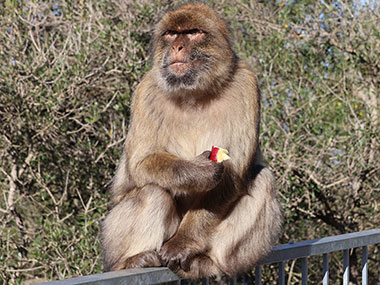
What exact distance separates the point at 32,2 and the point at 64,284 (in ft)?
12.7

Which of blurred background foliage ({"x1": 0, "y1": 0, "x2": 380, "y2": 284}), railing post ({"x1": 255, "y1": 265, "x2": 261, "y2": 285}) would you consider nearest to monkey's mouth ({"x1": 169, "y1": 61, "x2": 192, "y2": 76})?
railing post ({"x1": 255, "y1": 265, "x2": 261, "y2": 285})

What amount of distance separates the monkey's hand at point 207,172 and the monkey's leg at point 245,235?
0.91 feet

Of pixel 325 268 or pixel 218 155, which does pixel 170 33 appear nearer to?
pixel 218 155

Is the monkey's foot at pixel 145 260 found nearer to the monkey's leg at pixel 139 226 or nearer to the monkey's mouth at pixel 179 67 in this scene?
the monkey's leg at pixel 139 226

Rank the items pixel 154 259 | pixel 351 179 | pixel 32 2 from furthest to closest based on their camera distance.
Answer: pixel 351 179, pixel 32 2, pixel 154 259

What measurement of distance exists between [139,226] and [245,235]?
545 mm

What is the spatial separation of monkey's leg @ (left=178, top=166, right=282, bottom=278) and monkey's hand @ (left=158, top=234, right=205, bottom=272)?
63mm

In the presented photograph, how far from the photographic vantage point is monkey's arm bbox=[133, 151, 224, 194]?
2.93 meters

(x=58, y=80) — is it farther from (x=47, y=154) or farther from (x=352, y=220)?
(x=352, y=220)

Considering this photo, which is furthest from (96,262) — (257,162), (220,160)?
(220,160)

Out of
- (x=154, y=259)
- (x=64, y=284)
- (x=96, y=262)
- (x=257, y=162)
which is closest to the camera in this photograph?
(x=64, y=284)

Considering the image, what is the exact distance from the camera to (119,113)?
5.57 m

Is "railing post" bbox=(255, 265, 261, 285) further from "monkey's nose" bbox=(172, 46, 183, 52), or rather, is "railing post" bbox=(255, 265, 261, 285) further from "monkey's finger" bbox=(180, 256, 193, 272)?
"monkey's nose" bbox=(172, 46, 183, 52)

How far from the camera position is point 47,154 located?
213 inches
